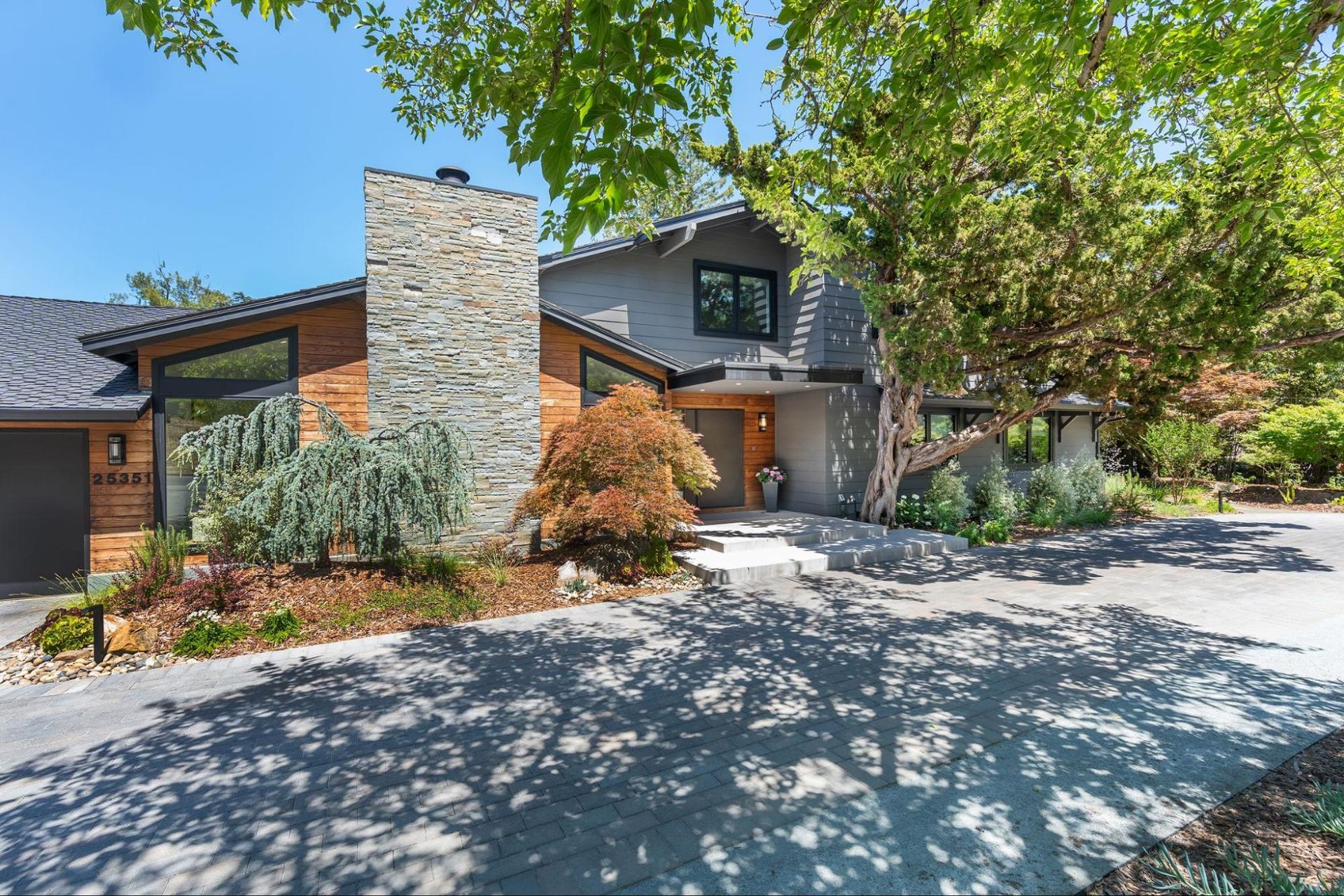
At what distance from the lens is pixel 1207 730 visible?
361 centimetres

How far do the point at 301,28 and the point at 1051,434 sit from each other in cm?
1860

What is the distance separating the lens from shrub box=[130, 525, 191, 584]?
5.96m

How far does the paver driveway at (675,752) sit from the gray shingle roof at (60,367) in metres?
3.55

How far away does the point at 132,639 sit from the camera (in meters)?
5.03

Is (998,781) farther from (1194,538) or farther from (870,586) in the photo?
(1194,538)

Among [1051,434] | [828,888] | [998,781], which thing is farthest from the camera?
[1051,434]

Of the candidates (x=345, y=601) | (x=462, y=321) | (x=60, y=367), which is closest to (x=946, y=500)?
(x=462, y=321)

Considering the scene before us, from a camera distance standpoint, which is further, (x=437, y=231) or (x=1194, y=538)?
(x=1194, y=538)

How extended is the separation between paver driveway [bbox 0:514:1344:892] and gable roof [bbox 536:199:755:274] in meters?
6.95

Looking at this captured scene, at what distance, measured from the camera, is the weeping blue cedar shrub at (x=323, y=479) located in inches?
236

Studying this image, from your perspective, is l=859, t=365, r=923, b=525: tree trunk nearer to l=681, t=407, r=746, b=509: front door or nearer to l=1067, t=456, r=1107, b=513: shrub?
l=681, t=407, r=746, b=509: front door

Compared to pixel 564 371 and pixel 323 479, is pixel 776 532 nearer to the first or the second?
pixel 564 371

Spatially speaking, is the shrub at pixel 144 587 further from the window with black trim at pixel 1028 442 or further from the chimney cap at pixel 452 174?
the window with black trim at pixel 1028 442

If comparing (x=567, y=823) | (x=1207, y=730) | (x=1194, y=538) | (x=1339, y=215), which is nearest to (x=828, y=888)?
(x=567, y=823)
